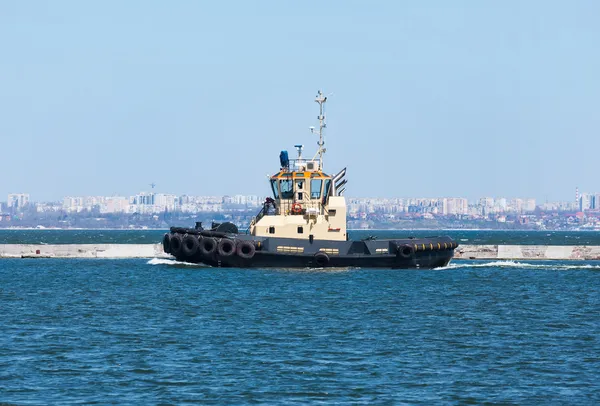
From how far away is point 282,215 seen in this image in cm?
5028

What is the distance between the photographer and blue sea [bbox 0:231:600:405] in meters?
20.4

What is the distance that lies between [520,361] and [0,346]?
499 inches

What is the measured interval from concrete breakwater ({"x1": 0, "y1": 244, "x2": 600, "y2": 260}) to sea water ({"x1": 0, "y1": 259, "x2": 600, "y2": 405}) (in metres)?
21.3

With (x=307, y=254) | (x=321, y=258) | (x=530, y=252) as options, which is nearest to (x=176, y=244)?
(x=307, y=254)

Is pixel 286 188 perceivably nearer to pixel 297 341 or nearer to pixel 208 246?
pixel 208 246

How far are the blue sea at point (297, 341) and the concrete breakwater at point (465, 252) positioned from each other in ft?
71.5

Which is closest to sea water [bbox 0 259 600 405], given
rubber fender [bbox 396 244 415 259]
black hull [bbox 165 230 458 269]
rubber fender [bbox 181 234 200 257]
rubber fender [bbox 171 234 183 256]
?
black hull [bbox 165 230 458 269]

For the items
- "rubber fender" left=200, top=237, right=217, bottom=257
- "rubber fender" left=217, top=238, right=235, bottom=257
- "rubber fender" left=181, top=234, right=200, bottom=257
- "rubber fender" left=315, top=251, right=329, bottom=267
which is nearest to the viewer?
"rubber fender" left=315, top=251, right=329, bottom=267

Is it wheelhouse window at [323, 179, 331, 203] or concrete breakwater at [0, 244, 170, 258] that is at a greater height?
wheelhouse window at [323, 179, 331, 203]

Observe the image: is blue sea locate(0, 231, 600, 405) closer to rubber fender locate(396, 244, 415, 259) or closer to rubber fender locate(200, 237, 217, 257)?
rubber fender locate(200, 237, 217, 257)

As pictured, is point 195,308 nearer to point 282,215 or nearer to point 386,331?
point 386,331

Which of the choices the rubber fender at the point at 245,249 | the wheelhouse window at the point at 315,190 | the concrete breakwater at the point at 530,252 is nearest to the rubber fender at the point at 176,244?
the rubber fender at the point at 245,249

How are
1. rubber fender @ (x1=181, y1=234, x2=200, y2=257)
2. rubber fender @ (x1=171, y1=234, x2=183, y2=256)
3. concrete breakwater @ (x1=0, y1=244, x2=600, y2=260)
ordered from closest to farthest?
rubber fender @ (x1=181, y1=234, x2=200, y2=257), rubber fender @ (x1=171, y1=234, x2=183, y2=256), concrete breakwater @ (x1=0, y1=244, x2=600, y2=260)

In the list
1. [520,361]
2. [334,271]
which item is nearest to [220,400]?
[520,361]
